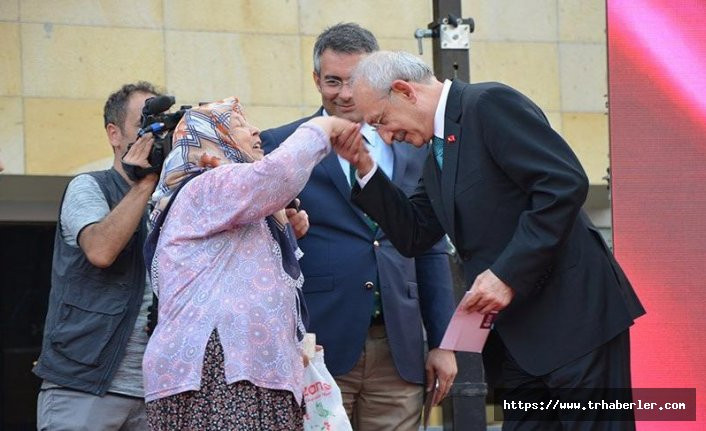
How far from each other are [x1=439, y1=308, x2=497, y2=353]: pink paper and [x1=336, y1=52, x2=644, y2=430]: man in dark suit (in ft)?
0.20

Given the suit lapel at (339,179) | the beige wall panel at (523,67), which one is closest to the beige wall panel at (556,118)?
the beige wall panel at (523,67)

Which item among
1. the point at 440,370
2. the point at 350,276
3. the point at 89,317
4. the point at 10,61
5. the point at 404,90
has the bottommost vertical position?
the point at 440,370

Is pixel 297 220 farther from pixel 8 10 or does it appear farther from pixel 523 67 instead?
pixel 523 67

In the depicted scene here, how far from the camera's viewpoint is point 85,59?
27.2 ft

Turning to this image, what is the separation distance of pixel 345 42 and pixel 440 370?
1.44 m

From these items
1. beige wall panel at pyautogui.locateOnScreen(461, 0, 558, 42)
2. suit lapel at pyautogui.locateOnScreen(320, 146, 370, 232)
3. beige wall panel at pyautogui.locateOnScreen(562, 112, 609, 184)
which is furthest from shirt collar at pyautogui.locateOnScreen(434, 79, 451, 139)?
beige wall panel at pyautogui.locateOnScreen(562, 112, 609, 184)

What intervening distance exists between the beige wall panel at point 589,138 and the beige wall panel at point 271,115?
6.46 feet

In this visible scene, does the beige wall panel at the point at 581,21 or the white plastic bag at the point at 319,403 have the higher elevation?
the beige wall panel at the point at 581,21

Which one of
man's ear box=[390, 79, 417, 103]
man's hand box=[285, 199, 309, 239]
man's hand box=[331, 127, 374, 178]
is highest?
man's ear box=[390, 79, 417, 103]

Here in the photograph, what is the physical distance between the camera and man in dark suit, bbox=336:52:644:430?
4.18 meters

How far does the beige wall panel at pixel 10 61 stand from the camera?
8102 mm

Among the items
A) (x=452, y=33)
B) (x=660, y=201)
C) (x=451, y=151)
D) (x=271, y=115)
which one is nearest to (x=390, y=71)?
(x=451, y=151)

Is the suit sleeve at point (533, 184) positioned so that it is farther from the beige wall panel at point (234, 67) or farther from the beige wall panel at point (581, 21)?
the beige wall panel at point (581, 21)

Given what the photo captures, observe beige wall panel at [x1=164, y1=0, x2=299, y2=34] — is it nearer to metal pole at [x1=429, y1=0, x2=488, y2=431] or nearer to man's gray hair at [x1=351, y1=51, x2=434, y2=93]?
metal pole at [x1=429, y1=0, x2=488, y2=431]
